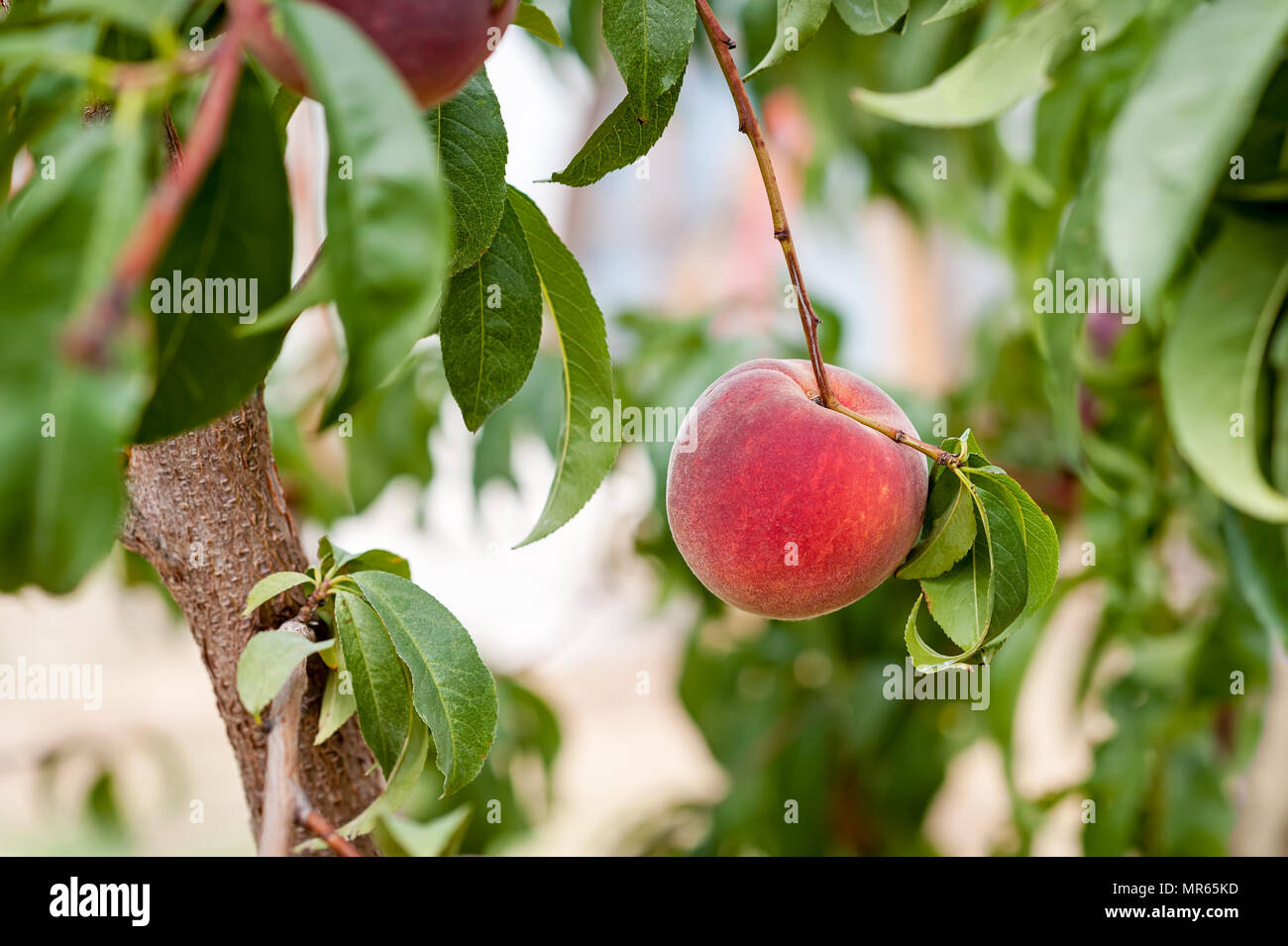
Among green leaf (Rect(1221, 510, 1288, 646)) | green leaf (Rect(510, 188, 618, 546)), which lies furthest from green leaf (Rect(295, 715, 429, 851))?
green leaf (Rect(1221, 510, 1288, 646))

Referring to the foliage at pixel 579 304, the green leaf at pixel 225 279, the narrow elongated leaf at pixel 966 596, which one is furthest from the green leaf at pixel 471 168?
the narrow elongated leaf at pixel 966 596

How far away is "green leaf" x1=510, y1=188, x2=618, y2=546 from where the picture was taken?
1.45ft

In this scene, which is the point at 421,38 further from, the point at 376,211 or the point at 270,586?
the point at 270,586

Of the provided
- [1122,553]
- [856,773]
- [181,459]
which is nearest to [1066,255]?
[181,459]

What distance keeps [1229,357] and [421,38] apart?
0.25m

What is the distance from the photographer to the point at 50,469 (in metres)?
0.19

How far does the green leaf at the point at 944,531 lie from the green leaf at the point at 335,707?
0.22m

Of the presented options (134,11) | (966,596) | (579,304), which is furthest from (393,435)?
(134,11)

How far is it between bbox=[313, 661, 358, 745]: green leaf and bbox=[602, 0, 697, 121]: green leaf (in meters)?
0.25

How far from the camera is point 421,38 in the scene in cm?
26

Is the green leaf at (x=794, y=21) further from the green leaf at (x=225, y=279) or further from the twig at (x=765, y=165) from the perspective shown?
the green leaf at (x=225, y=279)

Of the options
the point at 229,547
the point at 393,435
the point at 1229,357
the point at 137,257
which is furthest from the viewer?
the point at 393,435

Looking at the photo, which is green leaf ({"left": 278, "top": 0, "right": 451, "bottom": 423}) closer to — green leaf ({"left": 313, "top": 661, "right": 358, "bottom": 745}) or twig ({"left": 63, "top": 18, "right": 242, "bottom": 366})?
twig ({"left": 63, "top": 18, "right": 242, "bottom": 366})
